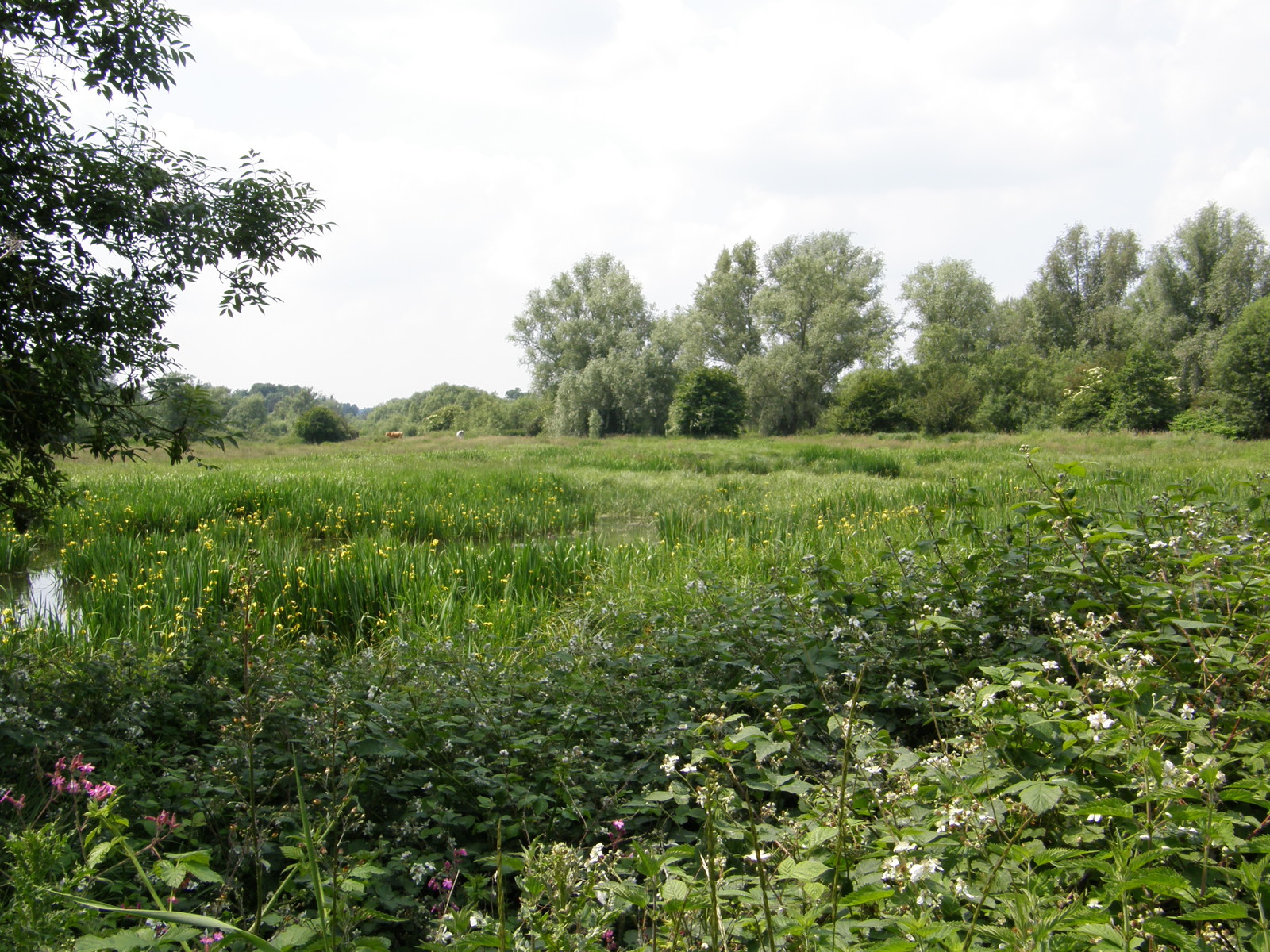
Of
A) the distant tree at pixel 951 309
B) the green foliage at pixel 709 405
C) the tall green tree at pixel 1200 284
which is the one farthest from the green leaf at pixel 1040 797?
the distant tree at pixel 951 309

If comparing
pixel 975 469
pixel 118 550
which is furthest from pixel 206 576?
pixel 975 469

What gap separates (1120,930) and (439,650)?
2.56m

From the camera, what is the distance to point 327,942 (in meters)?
1.25

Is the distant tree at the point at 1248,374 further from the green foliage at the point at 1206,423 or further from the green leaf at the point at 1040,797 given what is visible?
the green leaf at the point at 1040,797

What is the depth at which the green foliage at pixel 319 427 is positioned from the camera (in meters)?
48.8

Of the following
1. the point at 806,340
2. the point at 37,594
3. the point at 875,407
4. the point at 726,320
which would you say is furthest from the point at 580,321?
the point at 37,594

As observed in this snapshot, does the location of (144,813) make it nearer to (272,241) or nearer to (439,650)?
(439,650)

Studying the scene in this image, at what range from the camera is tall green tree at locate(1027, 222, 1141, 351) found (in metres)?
44.2

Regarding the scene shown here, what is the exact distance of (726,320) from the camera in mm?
44719

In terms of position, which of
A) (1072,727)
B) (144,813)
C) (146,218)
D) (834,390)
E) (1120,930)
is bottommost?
(144,813)

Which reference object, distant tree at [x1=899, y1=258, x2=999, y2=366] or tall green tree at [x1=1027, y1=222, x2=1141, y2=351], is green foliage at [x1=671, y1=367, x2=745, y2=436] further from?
tall green tree at [x1=1027, y1=222, x2=1141, y2=351]

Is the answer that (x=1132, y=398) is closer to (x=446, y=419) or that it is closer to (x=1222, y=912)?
(x=1222, y=912)

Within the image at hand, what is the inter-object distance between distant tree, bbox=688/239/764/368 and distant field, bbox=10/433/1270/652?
26.0 meters

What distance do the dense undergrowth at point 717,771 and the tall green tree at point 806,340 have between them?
35.5 m
